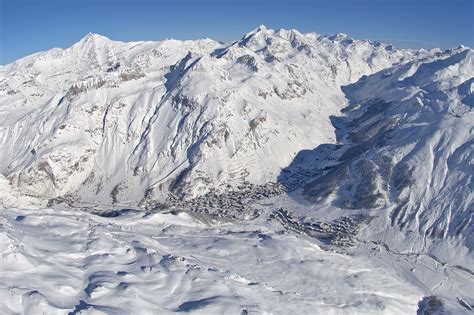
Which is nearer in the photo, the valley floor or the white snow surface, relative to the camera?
the white snow surface

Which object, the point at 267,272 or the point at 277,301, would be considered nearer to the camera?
the point at 277,301

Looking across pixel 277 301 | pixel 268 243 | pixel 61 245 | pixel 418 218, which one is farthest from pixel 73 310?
pixel 418 218

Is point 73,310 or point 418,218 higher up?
point 418,218

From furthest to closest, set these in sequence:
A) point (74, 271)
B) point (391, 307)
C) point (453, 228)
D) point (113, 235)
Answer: point (453, 228) → point (113, 235) → point (391, 307) → point (74, 271)

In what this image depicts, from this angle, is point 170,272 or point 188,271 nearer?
point 170,272

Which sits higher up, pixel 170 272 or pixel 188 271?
pixel 188 271

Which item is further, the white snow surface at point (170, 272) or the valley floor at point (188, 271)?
the valley floor at point (188, 271)

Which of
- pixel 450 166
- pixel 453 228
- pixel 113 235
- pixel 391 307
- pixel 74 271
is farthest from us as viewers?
pixel 450 166

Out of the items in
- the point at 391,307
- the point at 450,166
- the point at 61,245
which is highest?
the point at 450,166

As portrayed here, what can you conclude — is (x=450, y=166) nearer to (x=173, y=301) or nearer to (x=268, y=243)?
(x=268, y=243)
